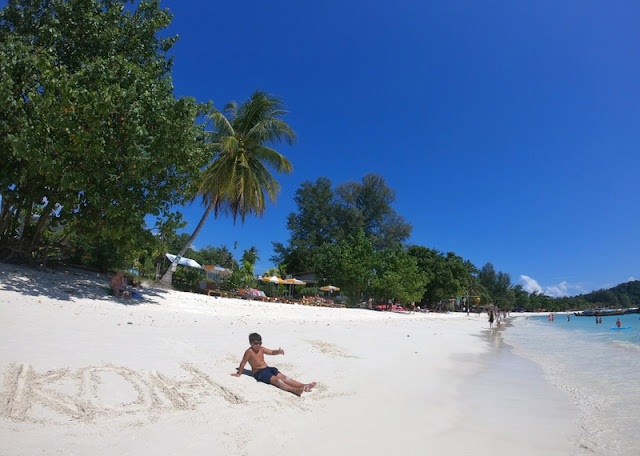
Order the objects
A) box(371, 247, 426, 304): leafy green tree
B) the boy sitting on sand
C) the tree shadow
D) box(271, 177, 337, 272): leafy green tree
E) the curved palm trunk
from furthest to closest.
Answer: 1. box(271, 177, 337, 272): leafy green tree
2. box(371, 247, 426, 304): leafy green tree
3. the curved palm trunk
4. the tree shadow
5. the boy sitting on sand

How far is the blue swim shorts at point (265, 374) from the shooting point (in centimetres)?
573

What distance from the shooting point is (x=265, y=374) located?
5.77 m

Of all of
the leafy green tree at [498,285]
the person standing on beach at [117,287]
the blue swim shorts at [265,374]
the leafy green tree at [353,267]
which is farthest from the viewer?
the leafy green tree at [498,285]

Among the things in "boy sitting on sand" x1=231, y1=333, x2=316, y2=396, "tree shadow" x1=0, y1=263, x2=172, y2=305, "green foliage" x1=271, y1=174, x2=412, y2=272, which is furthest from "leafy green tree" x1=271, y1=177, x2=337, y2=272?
"boy sitting on sand" x1=231, y1=333, x2=316, y2=396

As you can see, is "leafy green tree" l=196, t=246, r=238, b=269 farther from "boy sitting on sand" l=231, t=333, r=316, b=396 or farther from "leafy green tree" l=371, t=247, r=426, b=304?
"boy sitting on sand" l=231, t=333, r=316, b=396

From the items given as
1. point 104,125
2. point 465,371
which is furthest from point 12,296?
point 465,371

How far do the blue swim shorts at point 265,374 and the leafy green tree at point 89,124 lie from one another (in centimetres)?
770

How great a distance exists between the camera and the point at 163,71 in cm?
1481

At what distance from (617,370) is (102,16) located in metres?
19.5

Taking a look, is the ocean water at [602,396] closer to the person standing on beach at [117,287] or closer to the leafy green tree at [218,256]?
the person standing on beach at [117,287]

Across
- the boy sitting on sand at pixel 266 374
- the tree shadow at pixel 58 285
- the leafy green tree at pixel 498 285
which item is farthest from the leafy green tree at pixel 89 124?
the leafy green tree at pixel 498 285

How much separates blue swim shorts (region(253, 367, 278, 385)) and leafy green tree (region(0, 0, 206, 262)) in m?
7.70

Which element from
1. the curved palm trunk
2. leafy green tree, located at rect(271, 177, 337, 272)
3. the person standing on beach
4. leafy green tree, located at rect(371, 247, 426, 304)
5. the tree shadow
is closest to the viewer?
the tree shadow

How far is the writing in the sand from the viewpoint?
3637mm
